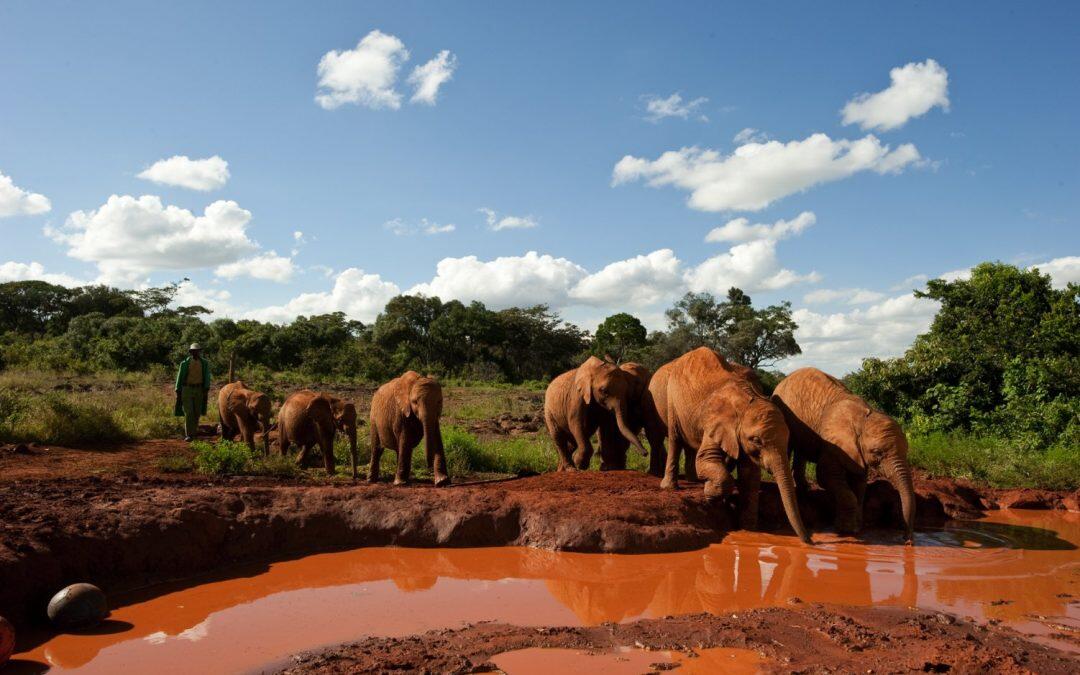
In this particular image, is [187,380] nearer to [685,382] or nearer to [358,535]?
[358,535]

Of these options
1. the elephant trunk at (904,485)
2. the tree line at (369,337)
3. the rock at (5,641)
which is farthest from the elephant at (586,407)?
the tree line at (369,337)

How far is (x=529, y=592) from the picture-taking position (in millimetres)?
6461

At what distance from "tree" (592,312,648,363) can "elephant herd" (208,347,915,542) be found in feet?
79.6

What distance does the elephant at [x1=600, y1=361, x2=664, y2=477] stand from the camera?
11.6 m

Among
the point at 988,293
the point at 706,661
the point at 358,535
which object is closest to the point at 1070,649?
the point at 706,661

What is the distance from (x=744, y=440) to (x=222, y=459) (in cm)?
738

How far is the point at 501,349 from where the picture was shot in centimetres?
4244

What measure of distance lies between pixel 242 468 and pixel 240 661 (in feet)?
20.8

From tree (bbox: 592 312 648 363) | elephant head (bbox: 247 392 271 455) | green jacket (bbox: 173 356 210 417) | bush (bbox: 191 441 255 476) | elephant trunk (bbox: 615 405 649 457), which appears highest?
tree (bbox: 592 312 648 363)

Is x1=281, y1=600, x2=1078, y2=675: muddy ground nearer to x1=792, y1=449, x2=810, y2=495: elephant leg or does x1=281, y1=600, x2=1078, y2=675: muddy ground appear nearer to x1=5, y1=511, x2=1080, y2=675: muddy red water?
x1=5, y1=511, x2=1080, y2=675: muddy red water

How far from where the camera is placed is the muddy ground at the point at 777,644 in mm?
4543

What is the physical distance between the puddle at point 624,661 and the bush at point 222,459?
730 cm

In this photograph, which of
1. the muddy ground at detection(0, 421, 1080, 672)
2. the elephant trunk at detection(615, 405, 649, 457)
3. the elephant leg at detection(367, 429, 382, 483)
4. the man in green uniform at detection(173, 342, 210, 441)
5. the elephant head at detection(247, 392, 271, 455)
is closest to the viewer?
the muddy ground at detection(0, 421, 1080, 672)

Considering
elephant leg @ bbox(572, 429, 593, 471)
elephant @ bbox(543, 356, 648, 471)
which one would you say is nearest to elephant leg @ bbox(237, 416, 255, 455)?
elephant @ bbox(543, 356, 648, 471)
